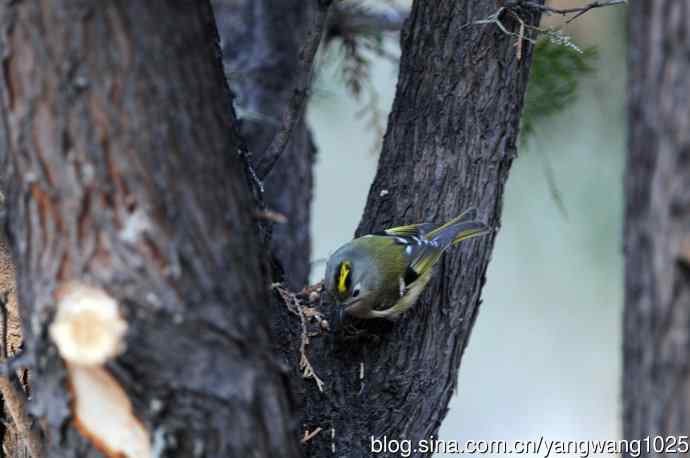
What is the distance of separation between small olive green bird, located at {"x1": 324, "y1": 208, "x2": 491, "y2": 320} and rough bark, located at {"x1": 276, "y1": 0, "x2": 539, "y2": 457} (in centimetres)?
5

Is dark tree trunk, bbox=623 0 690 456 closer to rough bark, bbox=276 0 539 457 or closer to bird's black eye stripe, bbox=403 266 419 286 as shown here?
rough bark, bbox=276 0 539 457

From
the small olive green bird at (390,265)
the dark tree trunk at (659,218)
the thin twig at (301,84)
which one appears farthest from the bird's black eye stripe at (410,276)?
the dark tree trunk at (659,218)

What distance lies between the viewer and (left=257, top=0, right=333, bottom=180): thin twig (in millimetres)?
2818

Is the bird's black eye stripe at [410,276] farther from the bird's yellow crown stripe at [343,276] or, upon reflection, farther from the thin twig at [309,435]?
the thin twig at [309,435]

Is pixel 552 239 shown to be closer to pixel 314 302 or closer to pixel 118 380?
pixel 314 302

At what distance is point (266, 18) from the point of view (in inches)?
196

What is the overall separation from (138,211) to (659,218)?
97cm

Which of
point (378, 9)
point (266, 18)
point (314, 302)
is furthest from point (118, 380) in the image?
point (378, 9)

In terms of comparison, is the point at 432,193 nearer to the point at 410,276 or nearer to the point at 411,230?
the point at 411,230

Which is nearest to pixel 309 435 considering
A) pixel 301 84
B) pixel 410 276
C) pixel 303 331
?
pixel 303 331

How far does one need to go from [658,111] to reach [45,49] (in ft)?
3.78

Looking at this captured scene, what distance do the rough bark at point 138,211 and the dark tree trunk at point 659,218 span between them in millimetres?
754

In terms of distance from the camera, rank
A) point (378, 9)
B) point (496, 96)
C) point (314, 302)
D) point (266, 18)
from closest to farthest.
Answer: point (496, 96)
point (314, 302)
point (266, 18)
point (378, 9)

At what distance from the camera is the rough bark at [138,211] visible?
1681 millimetres
